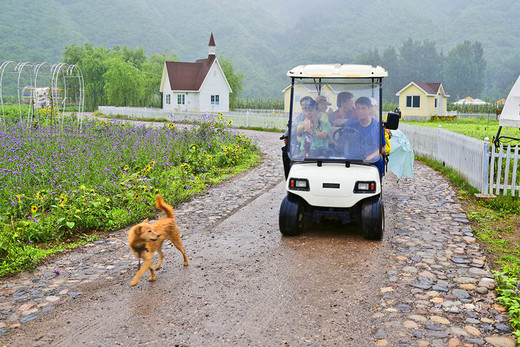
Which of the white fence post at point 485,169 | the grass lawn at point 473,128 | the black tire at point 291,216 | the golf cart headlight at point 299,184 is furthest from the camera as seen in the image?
the grass lawn at point 473,128

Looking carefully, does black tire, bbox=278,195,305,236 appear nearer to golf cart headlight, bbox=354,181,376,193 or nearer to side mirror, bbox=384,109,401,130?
golf cart headlight, bbox=354,181,376,193

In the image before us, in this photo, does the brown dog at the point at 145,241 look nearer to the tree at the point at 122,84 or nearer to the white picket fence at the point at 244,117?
the white picket fence at the point at 244,117

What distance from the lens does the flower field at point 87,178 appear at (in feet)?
22.4

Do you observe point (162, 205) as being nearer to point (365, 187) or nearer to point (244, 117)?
point (365, 187)

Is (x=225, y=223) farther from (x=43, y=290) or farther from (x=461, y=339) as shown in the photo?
(x=461, y=339)

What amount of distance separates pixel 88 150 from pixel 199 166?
2.77 m

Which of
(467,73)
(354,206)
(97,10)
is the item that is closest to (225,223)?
(354,206)

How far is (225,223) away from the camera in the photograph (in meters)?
8.03

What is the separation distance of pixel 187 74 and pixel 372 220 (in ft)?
160

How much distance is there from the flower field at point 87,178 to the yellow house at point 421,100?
40.0m

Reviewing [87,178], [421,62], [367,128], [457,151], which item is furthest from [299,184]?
[421,62]

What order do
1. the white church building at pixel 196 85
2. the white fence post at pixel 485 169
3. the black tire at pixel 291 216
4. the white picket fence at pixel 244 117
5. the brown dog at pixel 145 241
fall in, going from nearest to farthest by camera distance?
the brown dog at pixel 145 241, the black tire at pixel 291 216, the white fence post at pixel 485 169, the white picket fence at pixel 244 117, the white church building at pixel 196 85

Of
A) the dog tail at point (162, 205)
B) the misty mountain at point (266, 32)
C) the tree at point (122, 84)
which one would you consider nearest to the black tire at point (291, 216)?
the dog tail at point (162, 205)

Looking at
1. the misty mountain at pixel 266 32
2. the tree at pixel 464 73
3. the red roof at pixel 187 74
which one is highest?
the misty mountain at pixel 266 32
